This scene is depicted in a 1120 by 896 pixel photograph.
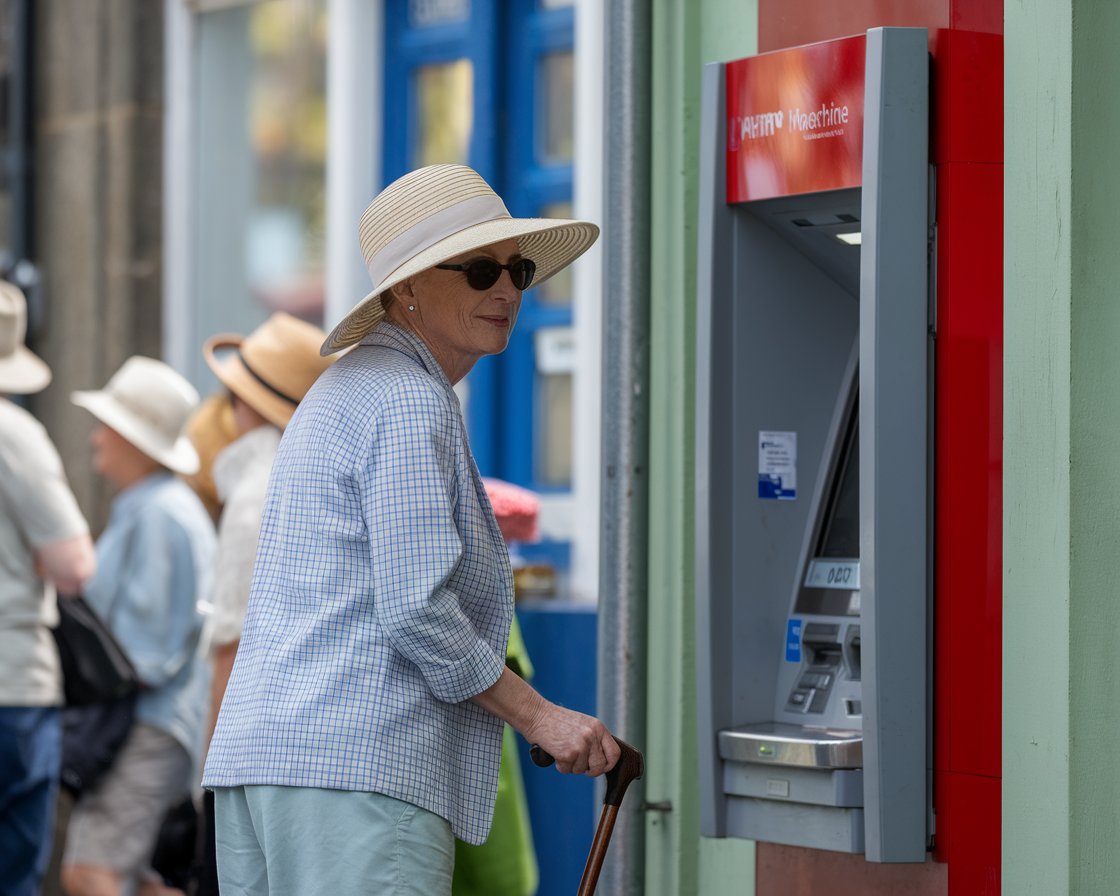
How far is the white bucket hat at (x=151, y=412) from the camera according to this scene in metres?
5.50

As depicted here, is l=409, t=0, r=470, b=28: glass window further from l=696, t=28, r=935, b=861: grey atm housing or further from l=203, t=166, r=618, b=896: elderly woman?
l=203, t=166, r=618, b=896: elderly woman

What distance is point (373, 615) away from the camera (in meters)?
2.80

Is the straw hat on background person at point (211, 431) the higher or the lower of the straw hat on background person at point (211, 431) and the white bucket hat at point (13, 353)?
the lower

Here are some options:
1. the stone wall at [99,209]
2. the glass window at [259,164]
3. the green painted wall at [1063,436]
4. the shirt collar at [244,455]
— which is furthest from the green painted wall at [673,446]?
the stone wall at [99,209]

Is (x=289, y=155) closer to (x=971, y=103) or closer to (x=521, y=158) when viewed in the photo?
(x=521, y=158)

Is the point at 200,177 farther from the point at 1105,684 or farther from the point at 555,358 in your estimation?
the point at 1105,684

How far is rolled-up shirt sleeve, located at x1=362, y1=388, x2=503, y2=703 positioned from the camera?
2.74 meters

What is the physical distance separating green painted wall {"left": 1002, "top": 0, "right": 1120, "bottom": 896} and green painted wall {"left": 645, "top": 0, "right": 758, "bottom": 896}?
3.97 feet

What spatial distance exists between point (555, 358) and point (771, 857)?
262cm

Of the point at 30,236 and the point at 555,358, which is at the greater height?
the point at 30,236

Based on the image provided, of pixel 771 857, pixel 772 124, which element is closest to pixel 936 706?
pixel 771 857

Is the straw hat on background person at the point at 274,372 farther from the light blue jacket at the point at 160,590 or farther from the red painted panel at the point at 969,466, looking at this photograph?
the red painted panel at the point at 969,466

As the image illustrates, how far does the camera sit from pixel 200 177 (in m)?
7.44

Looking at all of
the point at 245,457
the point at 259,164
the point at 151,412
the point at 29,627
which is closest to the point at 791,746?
the point at 245,457
